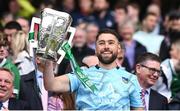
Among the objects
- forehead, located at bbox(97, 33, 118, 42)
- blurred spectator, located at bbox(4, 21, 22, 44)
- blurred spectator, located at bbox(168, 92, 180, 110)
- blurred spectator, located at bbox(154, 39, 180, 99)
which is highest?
forehead, located at bbox(97, 33, 118, 42)

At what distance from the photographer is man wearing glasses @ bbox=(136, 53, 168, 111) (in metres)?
9.66

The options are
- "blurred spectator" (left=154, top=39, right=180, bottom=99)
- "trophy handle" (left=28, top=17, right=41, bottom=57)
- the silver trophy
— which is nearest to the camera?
the silver trophy

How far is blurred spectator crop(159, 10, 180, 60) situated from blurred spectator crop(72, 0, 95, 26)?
1.89m

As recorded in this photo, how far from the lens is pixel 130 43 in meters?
13.2

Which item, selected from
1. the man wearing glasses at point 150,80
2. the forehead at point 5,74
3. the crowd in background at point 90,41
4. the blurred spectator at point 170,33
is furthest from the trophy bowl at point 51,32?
the blurred spectator at point 170,33

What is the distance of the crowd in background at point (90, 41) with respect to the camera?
381 inches

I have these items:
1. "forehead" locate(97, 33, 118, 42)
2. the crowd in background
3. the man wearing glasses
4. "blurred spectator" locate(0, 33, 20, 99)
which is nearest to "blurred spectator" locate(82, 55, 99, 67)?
the crowd in background

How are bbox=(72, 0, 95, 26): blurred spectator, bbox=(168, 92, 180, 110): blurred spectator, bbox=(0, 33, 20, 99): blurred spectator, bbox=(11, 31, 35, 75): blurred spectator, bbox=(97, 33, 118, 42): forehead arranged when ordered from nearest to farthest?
bbox=(97, 33, 118, 42): forehead → bbox=(0, 33, 20, 99): blurred spectator → bbox=(168, 92, 180, 110): blurred spectator → bbox=(11, 31, 35, 75): blurred spectator → bbox=(72, 0, 95, 26): blurred spectator

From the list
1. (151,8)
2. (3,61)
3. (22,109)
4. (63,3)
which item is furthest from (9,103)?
(63,3)

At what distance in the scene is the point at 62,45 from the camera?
8.09 meters

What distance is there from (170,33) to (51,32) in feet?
18.9

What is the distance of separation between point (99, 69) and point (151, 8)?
654 cm

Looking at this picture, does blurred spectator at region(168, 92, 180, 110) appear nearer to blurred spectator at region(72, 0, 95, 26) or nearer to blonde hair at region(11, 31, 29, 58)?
blonde hair at region(11, 31, 29, 58)

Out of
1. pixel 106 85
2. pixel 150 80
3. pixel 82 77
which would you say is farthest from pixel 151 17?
pixel 82 77
